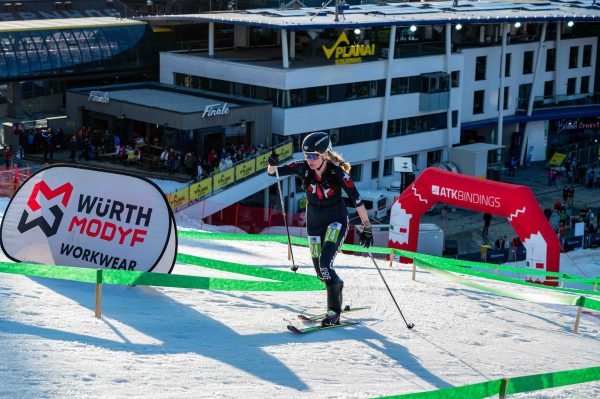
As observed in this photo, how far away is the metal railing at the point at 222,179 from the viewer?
30719 mm

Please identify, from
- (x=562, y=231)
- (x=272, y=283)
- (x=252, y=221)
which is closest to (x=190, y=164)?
(x=252, y=221)

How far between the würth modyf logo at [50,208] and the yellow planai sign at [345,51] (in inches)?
1232

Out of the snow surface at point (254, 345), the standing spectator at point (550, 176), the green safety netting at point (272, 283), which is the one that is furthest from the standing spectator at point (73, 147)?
the snow surface at point (254, 345)

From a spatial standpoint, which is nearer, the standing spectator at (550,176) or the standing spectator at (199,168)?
the standing spectator at (199,168)

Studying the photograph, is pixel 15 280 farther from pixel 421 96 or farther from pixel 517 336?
pixel 421 96

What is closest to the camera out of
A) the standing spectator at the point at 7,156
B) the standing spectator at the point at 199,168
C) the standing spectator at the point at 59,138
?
the standing spectator at the point at 7,156

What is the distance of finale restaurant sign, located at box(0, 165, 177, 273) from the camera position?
1190cm

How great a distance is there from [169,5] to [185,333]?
51.0 metres

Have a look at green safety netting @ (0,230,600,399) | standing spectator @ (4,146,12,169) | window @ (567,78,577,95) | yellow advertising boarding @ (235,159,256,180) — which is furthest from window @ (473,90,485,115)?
green safety netting @ (0,230,600,399)

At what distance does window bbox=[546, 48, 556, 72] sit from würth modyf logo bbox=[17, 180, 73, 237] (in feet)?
153

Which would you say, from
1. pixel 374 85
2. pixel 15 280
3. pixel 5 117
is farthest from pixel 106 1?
pixel 15 280

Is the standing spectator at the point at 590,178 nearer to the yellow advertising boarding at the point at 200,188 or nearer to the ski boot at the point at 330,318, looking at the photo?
the yellow advertising boarding at the point at 200,188

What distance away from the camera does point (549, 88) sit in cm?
5659

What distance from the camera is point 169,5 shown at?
60.1m
